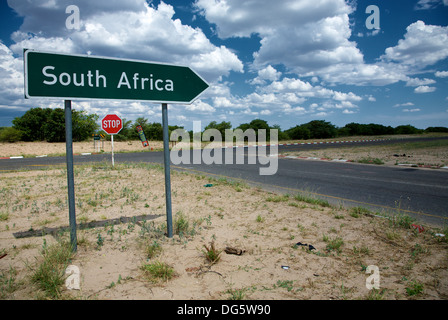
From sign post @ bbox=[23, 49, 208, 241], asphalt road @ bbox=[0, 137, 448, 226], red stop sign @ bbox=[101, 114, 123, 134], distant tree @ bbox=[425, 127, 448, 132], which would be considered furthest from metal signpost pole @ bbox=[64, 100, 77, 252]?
distant tree @ bbox=[425, 127, 448, 132]

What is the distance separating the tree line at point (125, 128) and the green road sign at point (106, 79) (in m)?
45.9

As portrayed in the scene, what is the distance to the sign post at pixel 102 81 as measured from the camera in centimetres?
341

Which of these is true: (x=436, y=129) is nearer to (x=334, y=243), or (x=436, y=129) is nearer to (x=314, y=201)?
(x=314, y=201)

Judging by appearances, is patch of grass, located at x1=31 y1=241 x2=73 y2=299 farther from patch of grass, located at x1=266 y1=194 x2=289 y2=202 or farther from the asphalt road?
the asphalt road

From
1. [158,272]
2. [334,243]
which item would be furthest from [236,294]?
[334,243]

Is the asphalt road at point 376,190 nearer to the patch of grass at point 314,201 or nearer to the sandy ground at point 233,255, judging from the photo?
the patch of grass at point 314,201

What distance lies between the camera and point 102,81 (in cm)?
377

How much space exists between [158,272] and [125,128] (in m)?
60.2

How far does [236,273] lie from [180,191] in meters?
5.31

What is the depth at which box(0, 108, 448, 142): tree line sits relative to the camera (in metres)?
42.8

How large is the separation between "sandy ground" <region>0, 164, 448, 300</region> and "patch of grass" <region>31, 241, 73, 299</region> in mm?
90

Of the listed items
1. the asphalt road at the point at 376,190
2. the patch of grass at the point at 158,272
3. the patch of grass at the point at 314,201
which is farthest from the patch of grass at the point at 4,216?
the asphalt road at the point at 376,190

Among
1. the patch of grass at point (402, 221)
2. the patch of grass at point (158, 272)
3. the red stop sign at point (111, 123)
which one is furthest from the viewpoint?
the red stop sign at point (111, 123)

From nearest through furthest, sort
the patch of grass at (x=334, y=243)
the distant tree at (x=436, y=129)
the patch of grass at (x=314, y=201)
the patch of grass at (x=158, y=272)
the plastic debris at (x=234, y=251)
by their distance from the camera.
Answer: the patch of grass at (x=158, y=272) < the plastic debris at (x=234, y=251) < the patch of grass at (x=334, y=243) < the patch of grass at (x=314, y=201) < the distant tree at (x=436, y=129)
